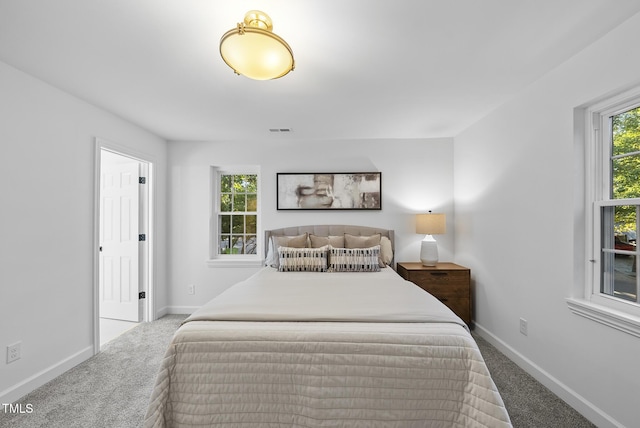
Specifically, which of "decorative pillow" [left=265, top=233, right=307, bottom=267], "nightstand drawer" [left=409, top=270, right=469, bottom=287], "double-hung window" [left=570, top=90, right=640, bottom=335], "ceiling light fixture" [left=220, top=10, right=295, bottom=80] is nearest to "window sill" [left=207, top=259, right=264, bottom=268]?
"decorative pillow" [left=265, top=233, right=307, bottom=267]

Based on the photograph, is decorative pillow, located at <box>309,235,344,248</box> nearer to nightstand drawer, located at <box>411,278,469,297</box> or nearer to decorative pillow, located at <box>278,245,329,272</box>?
decorative pillow, located at <box>278,245,329,272</box>

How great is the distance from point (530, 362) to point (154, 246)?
4.11 metres

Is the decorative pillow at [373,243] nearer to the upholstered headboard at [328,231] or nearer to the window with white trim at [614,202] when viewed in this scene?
the upholstered headboard at [328,231]

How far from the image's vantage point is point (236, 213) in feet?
13.0

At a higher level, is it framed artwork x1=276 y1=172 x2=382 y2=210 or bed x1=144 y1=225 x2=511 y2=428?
framed artwork x1=276 y1=172 x2=382 y2=210

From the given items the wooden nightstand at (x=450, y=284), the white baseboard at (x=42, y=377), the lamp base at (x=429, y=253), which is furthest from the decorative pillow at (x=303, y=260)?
the white baseboard at (x=42, y=377)

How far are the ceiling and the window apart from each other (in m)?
1.21

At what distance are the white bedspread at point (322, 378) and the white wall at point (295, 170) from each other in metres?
2.30

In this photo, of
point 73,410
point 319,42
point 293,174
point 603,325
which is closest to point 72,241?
point 73,410

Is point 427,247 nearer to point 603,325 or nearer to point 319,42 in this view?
point 603,325

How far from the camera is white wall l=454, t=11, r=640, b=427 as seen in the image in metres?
1.62

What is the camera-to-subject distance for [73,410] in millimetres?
1856

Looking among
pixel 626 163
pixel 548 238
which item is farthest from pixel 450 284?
pixel 626 163

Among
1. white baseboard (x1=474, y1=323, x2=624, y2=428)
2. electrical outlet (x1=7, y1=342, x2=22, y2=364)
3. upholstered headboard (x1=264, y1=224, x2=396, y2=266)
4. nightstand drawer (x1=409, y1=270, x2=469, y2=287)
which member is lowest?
white baseboard (x1=474, y1=323, x2=624, y2=428)
